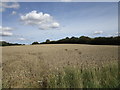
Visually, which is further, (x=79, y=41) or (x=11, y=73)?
(x=79, y=41)

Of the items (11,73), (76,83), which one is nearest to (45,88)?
(76,83)

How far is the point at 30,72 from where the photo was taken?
6211 mm

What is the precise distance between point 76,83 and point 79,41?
17.5 metres

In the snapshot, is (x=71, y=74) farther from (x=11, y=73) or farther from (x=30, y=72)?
(x=11, y=73)

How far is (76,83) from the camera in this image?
4309 mm

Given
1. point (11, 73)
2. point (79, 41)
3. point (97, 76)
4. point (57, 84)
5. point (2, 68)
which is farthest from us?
point (79, 41)

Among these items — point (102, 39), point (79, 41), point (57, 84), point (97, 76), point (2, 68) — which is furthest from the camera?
point (79, 41)

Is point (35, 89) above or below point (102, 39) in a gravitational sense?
below

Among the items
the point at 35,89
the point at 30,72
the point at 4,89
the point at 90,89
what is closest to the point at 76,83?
the point at 90,89

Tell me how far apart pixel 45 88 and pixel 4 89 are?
42.0 inches

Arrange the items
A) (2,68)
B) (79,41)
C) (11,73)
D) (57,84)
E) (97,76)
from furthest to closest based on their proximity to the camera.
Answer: (79,41)
(2,68)
(11,73)
(97,76)
(57,84)

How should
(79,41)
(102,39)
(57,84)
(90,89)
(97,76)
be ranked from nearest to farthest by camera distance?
(90,89) < (57,84) < (97,76) < (102,39) < (79,41)

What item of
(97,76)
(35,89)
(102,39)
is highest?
(102,39)

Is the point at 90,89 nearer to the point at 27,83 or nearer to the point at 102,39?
the point at 27,83
